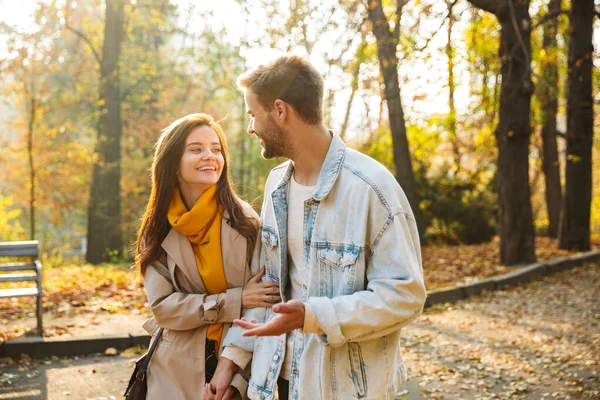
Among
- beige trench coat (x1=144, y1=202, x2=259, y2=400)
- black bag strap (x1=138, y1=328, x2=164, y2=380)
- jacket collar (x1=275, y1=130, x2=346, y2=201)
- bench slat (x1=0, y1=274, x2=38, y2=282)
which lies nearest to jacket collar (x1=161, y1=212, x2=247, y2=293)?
beige trench coat (x1=144, y1=202, x2=259, y2=400)

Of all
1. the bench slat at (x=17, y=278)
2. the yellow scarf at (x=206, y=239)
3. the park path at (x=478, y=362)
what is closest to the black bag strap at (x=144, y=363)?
the yellow scarf at (x=206, y=239)

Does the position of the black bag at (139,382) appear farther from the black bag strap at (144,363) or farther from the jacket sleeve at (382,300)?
the jacket sleeve at (382,300)

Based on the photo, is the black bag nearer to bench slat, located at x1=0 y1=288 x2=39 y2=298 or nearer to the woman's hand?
the woman's hand

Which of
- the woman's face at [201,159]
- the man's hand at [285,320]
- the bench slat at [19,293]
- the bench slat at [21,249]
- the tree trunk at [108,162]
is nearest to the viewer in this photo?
the man's hand at [285,320]

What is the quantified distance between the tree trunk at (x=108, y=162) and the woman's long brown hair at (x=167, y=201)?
14.5 m

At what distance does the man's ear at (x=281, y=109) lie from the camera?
2.70 metres

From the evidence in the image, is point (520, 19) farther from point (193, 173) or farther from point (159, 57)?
point (159, 57)

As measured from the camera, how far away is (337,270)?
252 centimetres

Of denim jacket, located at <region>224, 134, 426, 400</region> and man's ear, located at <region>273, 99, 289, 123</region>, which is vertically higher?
man's ear, located at <region>273, 99, 289, 123</region>

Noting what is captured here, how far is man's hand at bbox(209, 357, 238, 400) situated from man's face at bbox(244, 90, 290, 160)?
37.9 inches

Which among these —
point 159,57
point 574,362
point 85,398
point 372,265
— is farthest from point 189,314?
point 159,57

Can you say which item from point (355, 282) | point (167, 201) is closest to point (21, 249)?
point (167, 201)

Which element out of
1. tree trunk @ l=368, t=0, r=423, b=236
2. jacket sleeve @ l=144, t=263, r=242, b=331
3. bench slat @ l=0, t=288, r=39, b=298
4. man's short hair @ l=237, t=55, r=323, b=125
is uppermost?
tree trunk @ l=368, t=0, r=423, b=236

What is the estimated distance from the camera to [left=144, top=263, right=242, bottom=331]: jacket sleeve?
3.10m
